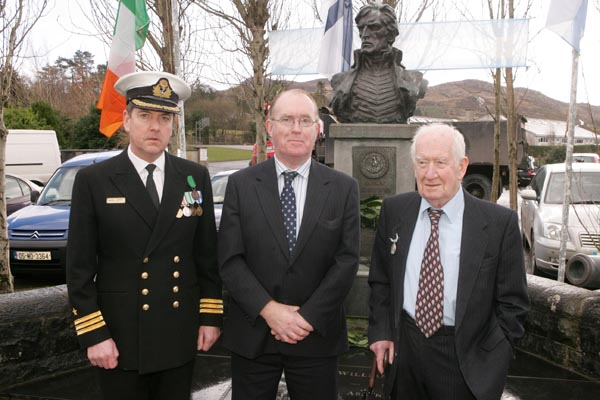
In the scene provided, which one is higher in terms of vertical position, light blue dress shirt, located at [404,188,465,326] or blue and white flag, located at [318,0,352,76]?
blue and white flag, located at [318,0,352,76]

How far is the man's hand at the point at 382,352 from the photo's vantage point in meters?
2.52

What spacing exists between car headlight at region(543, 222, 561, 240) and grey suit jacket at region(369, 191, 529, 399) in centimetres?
566

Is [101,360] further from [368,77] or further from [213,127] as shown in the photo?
[213,127]

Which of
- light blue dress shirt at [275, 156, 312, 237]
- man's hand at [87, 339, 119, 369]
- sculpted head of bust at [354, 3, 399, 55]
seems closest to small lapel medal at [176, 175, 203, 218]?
light blue dress shirt at [275, 156, 312, 237]

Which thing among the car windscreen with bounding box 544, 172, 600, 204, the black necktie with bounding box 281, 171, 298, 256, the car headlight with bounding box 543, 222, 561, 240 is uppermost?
the black necktie with bounding box 281, 171, 298, 256

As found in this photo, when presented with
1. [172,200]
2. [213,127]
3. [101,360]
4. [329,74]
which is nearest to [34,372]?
[101,360]

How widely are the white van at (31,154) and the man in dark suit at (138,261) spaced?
15.5 meters

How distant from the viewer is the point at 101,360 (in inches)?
94.9

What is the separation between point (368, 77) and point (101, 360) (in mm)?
3923

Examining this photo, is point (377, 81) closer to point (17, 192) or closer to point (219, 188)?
point (219, 188)

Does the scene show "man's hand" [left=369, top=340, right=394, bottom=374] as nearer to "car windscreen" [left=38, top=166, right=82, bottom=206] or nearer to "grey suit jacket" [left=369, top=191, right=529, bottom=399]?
"grey suit jacket" [left=369, top=191, right=529, bottom=399]

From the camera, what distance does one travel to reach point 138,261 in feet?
8.18

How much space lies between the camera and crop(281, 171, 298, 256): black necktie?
2.58 metres

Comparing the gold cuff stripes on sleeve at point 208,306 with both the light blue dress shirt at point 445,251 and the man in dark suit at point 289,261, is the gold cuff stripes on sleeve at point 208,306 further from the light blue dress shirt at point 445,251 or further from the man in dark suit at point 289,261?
the light blue dress shirt at point 445,251
